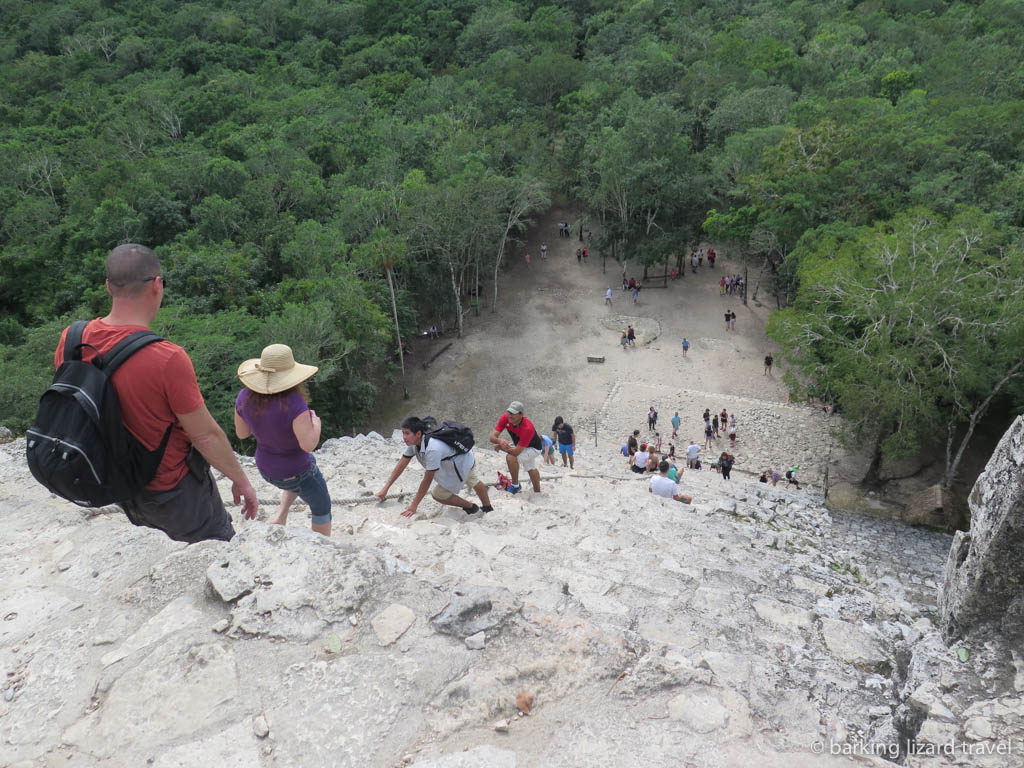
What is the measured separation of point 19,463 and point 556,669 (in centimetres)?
708

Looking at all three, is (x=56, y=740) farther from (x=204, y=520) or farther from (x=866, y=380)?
(x=866, y=380)

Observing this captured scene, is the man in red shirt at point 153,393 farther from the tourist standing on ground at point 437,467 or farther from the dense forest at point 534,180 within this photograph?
the dense forest at point 534,180

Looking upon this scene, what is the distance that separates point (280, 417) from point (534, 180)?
2629 centimetres

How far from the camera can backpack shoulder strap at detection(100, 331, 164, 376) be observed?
3385 millimetres

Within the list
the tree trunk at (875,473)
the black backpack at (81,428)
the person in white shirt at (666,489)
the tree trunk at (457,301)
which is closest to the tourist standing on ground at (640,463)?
the person in white shirt at (666,489)

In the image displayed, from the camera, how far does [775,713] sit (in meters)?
4.01

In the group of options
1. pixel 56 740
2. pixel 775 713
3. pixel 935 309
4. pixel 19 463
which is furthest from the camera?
pixel 935 309

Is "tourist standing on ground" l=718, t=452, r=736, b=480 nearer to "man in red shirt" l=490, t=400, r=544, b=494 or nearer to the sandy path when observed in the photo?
the sandy path

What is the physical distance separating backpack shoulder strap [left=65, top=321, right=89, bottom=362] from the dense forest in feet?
47.3

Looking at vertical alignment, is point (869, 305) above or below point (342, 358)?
above

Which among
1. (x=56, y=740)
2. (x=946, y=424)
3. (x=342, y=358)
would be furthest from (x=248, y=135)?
(x=56, y=740)

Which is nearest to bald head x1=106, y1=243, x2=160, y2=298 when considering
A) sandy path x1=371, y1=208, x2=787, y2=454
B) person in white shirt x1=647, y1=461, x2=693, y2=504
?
person in white shirt x1=647, y1=461, x2=693, y2=504

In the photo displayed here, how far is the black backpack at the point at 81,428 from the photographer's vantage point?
10.8ft

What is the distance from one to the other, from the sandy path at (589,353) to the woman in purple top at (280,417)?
17087mm
